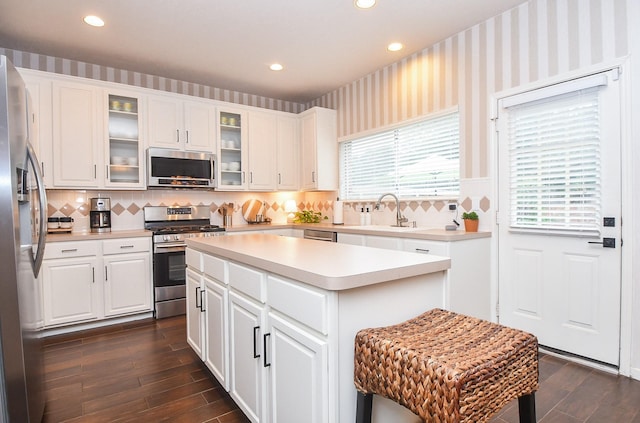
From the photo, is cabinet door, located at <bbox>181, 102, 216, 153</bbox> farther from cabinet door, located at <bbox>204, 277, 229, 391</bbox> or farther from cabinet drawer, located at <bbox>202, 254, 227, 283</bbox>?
cabinet door, located at <bbox>204, 277, 229, 391</bbox>

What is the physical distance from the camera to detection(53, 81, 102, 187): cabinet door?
11.3 feet

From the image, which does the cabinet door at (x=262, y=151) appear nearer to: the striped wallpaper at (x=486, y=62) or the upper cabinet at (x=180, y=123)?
the upper cabinet at (x=180, y=123)

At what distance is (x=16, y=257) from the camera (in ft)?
4.99

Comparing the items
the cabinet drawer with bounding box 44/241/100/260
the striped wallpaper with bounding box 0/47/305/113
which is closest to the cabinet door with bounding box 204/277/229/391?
the cabinet drawer with bounding box 44/241/100/260

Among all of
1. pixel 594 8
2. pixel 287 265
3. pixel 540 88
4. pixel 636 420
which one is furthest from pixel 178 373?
pixel 594 8

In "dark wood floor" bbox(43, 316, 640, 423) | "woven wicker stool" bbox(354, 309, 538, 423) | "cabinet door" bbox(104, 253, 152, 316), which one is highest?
"woven wicker stool" bbox(354, 309, 538, 423)

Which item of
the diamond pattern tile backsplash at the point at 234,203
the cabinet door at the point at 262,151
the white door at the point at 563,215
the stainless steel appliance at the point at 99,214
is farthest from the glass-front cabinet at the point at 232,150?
the white door at the point at 563,215

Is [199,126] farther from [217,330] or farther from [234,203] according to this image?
[217,330]

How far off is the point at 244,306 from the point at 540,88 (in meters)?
2.71

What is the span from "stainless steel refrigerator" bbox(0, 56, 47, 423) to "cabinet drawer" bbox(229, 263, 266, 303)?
93cm

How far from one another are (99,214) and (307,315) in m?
3.46

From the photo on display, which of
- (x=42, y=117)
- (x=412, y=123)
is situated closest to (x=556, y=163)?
(x=412, y=123)

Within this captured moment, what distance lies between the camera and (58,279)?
324 centimetres

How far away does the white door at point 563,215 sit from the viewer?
242 centimetres
